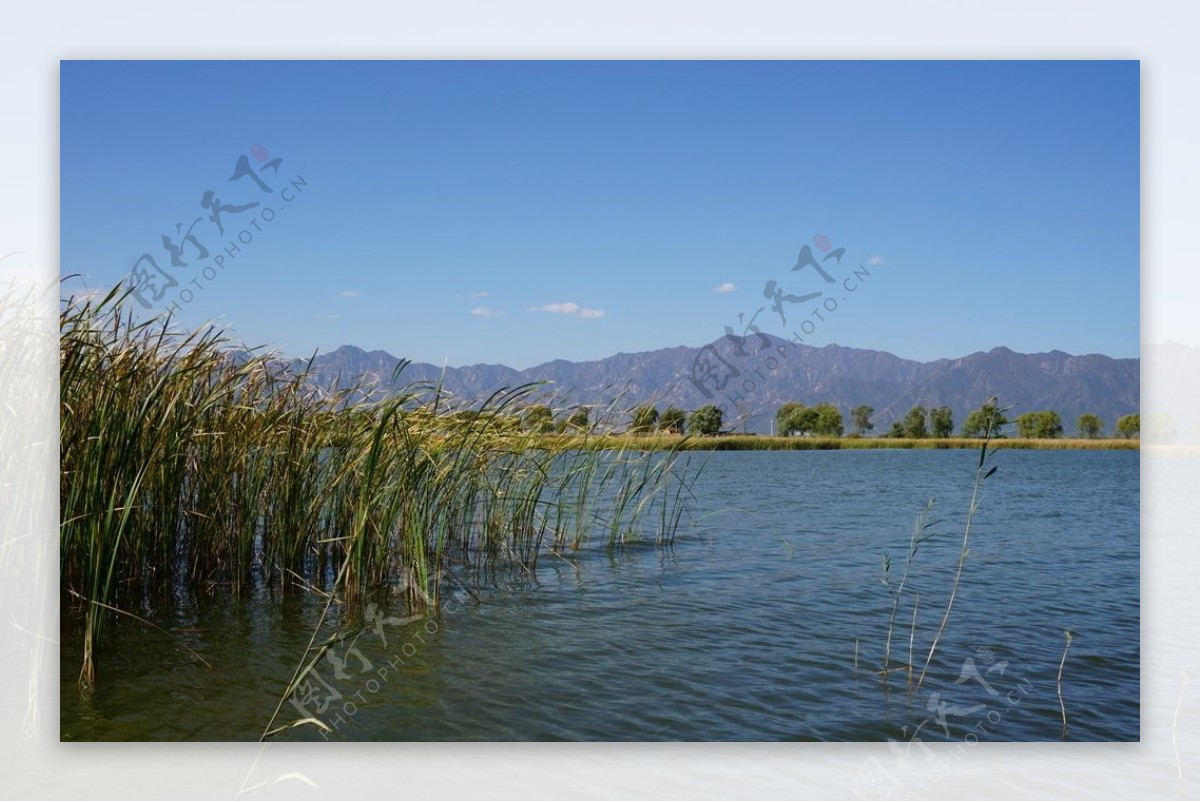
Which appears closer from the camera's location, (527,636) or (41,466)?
(41,466)

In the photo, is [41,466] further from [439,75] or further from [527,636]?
[439,75]

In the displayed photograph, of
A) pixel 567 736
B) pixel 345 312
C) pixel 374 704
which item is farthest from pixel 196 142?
pixel 567 736

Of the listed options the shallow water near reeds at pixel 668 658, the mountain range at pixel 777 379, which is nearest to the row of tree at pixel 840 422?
the mountain range at pixel 777 379

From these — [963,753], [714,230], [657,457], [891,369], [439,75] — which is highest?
[439,75]

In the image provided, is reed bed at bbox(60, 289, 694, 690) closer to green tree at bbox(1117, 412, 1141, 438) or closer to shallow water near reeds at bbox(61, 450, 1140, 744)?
shallow water near reeds at bbox(61, 450, 1140, 744)

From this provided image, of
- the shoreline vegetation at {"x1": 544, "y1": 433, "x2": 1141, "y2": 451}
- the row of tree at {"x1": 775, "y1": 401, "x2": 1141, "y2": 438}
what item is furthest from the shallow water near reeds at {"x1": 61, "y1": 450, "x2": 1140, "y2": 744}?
the row of tree at {"x1": 775, "y1": 401, "x2": 1141, "y2": 438}

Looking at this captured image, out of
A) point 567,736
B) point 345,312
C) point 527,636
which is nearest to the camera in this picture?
point 567,736
